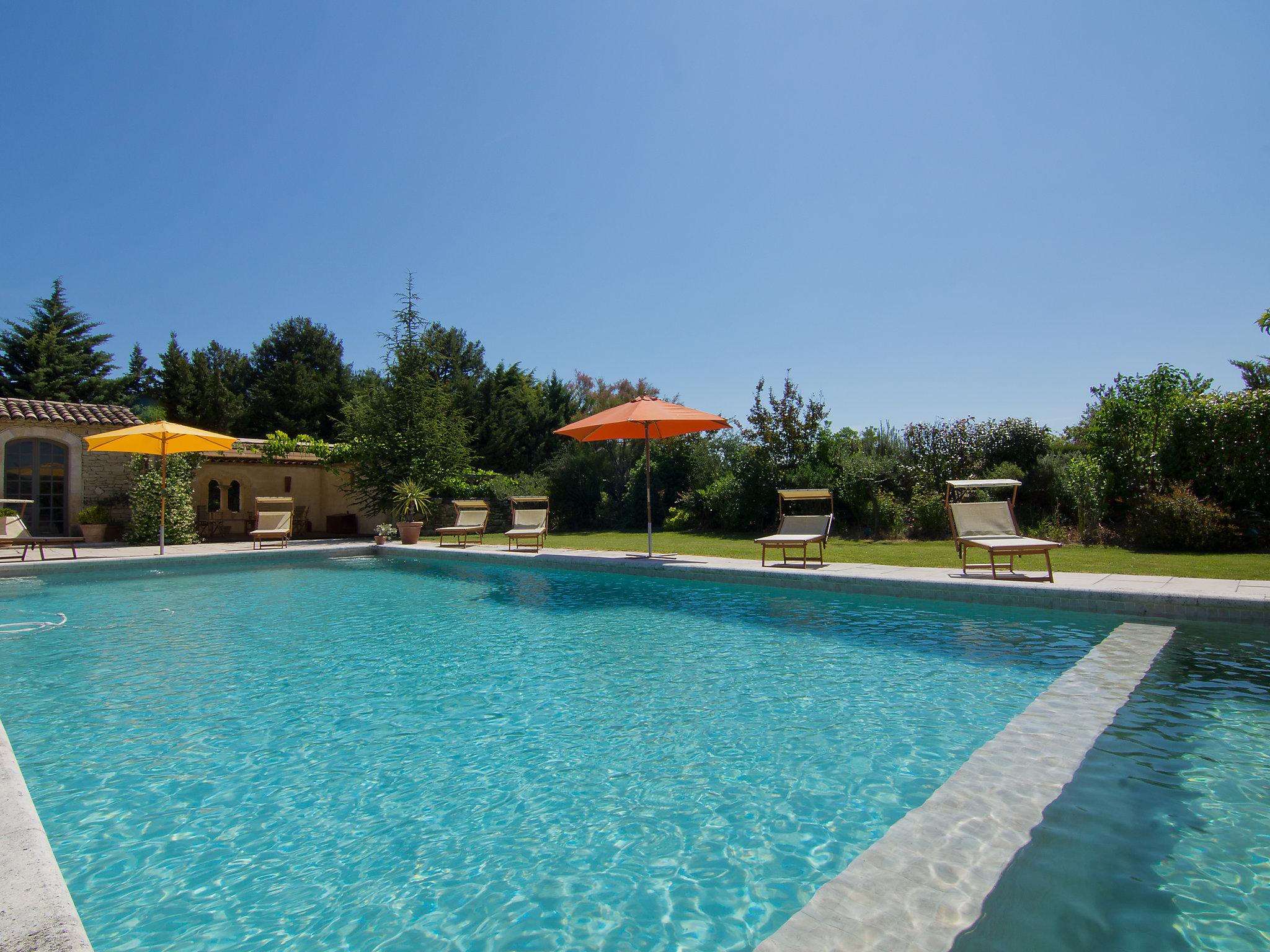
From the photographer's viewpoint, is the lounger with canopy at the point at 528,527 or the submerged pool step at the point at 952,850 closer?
the submerged pool step at the point at 952,850

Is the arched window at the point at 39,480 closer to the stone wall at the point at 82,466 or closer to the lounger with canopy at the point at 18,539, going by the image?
the stone wall at the point at 82,466

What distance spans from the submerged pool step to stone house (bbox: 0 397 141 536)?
18617mm

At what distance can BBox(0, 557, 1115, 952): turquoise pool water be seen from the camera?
2.27 meters

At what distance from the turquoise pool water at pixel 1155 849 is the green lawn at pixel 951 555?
5.03 metres

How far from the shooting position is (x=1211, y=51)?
977 cm

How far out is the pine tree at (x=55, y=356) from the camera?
94.4ft

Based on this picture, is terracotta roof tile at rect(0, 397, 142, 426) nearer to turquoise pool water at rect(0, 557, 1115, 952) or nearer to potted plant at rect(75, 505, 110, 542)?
potted plant at rect(75, 505, 110, 542)

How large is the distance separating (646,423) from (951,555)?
17.2 ft

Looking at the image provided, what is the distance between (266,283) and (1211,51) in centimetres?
2659

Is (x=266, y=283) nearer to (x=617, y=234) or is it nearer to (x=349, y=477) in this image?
(x=349, y=477)

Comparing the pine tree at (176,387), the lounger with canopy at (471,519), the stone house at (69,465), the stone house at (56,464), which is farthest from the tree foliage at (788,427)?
the pine tree at (176,387)

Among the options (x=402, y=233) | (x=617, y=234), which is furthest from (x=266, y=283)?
(x=617, y=234)

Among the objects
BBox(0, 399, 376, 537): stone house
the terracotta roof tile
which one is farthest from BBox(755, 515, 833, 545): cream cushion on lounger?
the terracotta roof tile

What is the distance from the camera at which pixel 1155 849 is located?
253 centimetres
